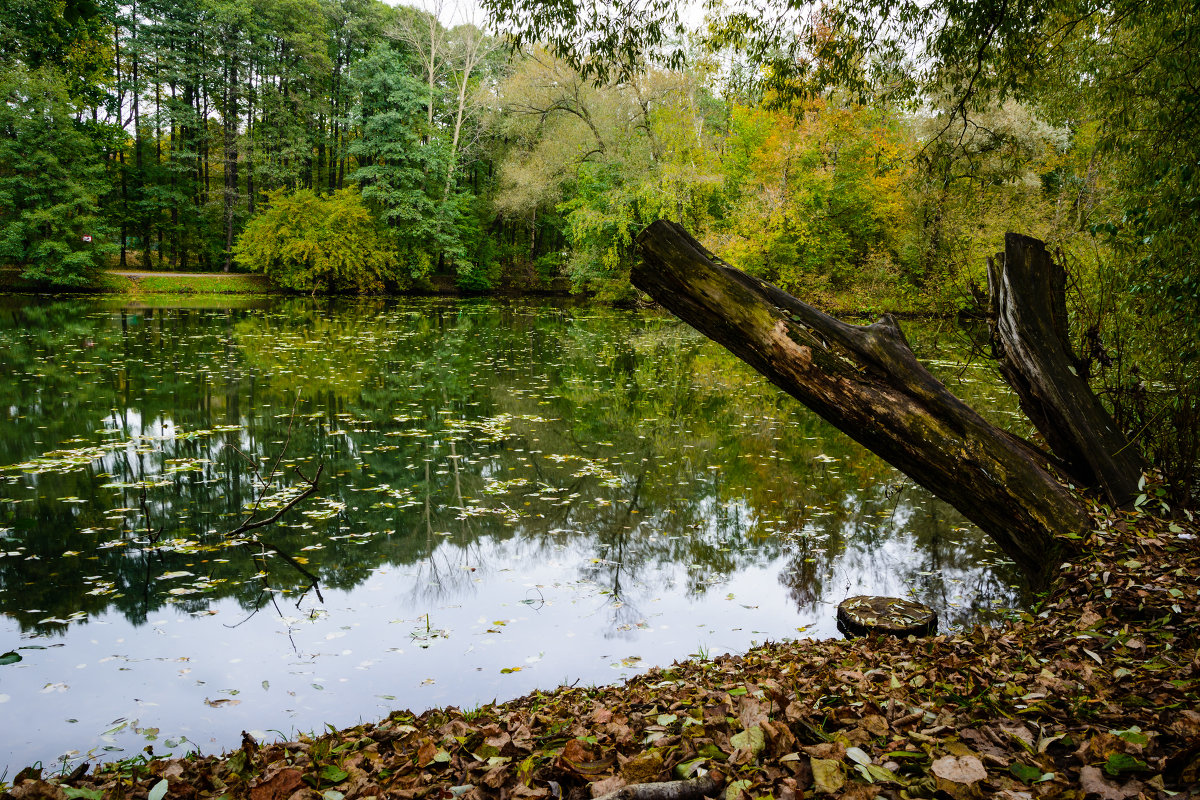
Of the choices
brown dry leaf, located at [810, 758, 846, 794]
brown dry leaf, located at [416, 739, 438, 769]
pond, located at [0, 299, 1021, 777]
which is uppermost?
brown dry leaf, located at [810, 758, 846, 794]

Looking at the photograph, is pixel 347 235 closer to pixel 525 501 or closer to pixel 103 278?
pixel 103 278

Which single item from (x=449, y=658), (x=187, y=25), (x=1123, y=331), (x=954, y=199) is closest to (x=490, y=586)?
(x=449, y=658)

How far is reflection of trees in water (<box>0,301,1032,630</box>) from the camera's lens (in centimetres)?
557

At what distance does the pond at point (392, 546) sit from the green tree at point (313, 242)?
20457 millimetres

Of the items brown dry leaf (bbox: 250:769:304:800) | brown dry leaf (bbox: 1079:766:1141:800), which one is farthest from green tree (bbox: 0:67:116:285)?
brown dry leaf (bbox: 1079:766:1141:800)

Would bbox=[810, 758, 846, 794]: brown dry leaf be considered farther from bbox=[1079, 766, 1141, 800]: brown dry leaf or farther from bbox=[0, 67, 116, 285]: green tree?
bbox=[0, 67, 116, 285]: green tree

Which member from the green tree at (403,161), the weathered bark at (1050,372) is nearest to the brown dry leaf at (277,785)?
the weathered bark at (1050,372)

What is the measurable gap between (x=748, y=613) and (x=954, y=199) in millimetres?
21838

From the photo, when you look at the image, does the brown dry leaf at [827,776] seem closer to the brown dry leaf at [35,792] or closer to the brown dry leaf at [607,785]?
the brown dry leaf at [607,785]

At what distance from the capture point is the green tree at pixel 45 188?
2809 cm

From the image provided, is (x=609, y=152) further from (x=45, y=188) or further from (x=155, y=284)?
(x=45, y=188)

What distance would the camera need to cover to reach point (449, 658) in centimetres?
433

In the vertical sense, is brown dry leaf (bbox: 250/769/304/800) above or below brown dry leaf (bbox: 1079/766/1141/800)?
below

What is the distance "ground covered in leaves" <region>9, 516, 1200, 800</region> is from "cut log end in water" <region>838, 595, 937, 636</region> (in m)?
0.95
